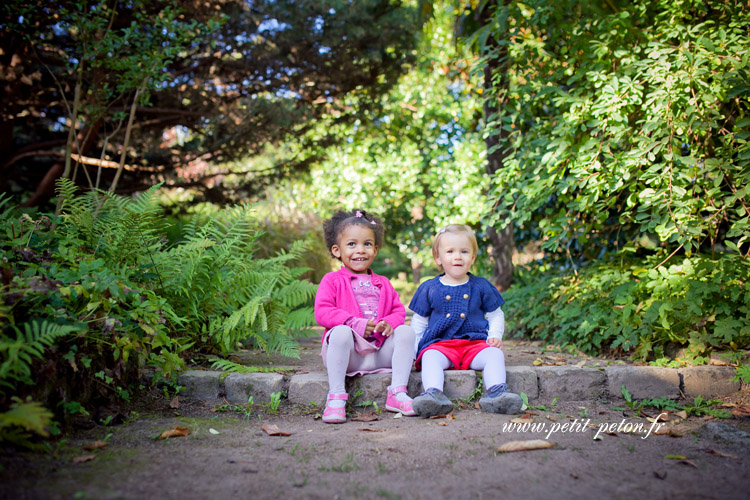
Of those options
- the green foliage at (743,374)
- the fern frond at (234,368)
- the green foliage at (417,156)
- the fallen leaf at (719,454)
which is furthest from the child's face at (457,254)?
the green foliage at (417,156)

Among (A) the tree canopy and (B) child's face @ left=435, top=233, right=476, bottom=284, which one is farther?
(A) the tree canopy

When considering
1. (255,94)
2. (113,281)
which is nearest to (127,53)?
(255,94)

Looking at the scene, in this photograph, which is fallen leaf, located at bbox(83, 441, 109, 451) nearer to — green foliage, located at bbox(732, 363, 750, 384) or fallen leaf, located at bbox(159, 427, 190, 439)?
fallen leaf, located at bbox(159, 427, 190, 439)

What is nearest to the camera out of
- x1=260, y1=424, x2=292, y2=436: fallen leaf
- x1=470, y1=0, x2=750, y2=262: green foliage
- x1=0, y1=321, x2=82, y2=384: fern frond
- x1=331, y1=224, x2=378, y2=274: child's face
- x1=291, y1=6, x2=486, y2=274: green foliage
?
x1=0, y1=321, x2=82, y2=384: fern frond

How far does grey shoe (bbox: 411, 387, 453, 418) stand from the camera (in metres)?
2.71

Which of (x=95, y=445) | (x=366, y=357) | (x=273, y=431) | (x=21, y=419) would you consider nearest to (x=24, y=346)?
(x=21, y=419)

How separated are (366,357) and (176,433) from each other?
1.20 m

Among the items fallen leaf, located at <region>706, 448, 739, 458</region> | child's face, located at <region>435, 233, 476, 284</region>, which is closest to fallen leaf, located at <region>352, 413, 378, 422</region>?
child's face, located at <region>435, 233, 476, 284</region>

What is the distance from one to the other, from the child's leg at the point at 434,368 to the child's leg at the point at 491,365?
0.61ft

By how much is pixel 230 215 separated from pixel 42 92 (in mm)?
4072

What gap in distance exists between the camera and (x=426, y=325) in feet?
11.4

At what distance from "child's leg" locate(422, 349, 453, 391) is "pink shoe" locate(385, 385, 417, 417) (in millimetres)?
151

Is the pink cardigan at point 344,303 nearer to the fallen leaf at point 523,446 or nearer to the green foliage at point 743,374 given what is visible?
the fallen leaf at point 523,446

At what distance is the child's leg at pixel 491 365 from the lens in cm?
296
